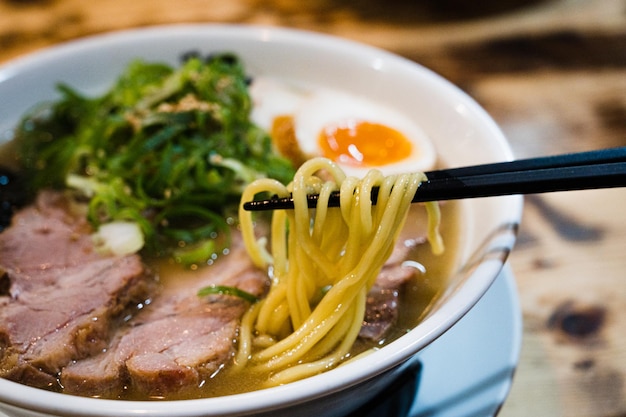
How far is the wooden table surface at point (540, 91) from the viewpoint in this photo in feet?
4.86

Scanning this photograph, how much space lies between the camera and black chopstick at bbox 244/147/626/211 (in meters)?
1.03

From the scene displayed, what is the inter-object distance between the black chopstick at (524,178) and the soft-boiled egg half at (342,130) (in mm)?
536

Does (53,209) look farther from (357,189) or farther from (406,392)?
(406,392)

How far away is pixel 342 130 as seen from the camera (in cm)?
185

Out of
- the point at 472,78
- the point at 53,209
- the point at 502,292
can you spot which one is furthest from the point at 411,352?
the point at 472,78

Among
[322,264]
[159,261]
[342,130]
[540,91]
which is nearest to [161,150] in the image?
[159,261]

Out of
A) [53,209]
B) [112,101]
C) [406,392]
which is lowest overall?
[406,392]

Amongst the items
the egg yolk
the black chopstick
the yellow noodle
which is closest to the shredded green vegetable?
the egg yolk

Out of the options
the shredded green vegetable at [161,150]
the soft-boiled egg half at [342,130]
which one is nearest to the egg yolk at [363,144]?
the soft-boiled egg half at [342,130]

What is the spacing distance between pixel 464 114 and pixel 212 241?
777 mm

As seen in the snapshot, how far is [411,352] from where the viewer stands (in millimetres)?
991

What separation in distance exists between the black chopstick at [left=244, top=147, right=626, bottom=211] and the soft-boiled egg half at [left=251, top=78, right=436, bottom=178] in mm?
536

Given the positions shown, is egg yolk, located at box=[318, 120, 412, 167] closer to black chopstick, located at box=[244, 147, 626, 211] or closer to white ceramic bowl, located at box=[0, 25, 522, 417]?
white ceramic bowl, located at box=[0, 25, 522, 417]

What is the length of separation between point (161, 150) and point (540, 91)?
167 centimetres
